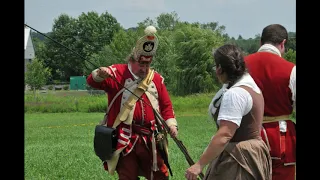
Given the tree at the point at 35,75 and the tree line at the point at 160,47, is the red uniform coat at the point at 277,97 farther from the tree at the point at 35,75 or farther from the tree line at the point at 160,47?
the tree at the point at 35,75

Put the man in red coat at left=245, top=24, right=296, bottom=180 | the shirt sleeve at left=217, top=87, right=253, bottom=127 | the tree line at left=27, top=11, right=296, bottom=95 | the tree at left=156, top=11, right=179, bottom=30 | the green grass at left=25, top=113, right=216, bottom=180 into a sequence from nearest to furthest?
the shirt sleeve at left=217, top=87, right=253, bottom=127, the man in red coat at left=245, top=24, right=296, bottom=180, the green grass at left=25, top=113, right=216, bottom=180, the tree line at left=27, top=11, right=296, bottom=95, the tree at left=156, top=11, right=179, bottom=30

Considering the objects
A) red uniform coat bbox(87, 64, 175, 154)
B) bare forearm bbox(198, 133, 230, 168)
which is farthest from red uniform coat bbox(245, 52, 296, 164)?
red uniform coat bbox(87, 64, 175, 154)

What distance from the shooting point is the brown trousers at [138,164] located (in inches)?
201

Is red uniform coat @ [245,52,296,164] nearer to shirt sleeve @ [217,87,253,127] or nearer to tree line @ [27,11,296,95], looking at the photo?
shirt sleeve @ [217,87,253,127]

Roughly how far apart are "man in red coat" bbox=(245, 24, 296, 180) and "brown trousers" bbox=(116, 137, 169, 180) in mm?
1241

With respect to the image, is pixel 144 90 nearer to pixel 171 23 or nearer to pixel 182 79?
pixel 182 79

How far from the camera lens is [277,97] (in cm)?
440

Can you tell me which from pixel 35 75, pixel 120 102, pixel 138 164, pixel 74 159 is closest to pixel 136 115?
pixel 120 102

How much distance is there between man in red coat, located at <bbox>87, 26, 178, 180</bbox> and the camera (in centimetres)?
511
